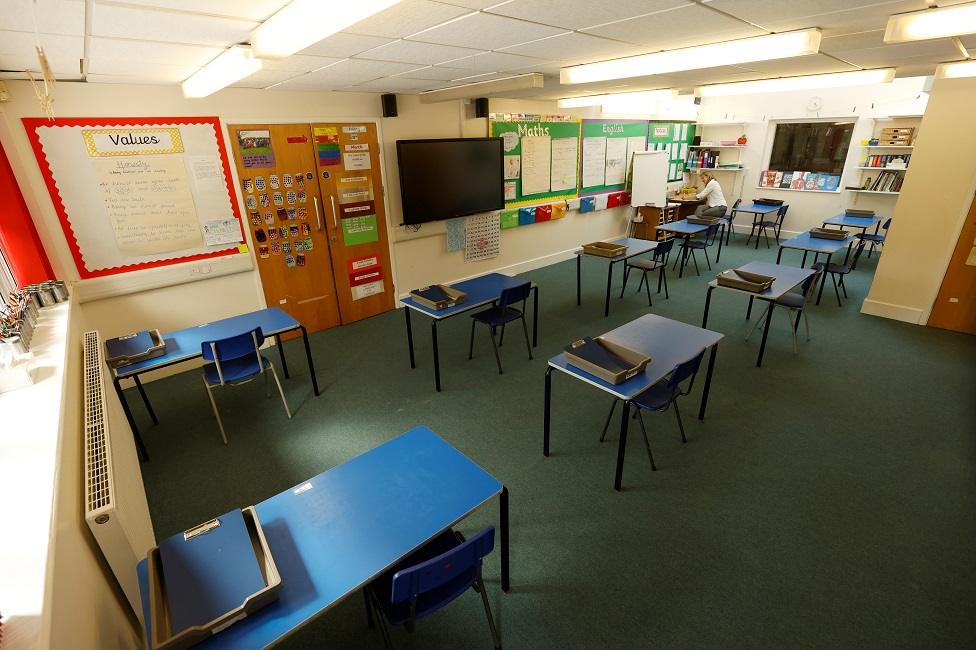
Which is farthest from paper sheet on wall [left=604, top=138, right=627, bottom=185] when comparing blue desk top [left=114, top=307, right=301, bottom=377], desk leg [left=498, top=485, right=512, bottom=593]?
desk leg [left=498, top=485, right=512, bottom=593]

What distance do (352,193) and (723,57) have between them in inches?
145

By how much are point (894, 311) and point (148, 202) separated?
7653mm

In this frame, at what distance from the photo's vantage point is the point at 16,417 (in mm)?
1672

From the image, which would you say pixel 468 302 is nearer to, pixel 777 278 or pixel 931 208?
pixel 777 278

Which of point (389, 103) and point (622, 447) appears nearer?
point (622, 447)

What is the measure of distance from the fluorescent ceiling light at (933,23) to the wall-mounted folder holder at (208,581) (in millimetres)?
3564

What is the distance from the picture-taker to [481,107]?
18.6 ft

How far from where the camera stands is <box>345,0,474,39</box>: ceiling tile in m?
1.87

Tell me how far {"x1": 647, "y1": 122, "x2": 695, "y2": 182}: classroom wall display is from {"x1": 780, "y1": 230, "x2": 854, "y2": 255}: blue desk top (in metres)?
3.84

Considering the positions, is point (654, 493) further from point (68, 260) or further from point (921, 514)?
point (68, 260)

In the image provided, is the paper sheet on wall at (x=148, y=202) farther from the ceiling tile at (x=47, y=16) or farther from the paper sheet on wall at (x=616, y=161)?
the paper sheet on wall at (x=616, y=161)

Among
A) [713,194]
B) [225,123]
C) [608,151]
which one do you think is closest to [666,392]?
[225,123]

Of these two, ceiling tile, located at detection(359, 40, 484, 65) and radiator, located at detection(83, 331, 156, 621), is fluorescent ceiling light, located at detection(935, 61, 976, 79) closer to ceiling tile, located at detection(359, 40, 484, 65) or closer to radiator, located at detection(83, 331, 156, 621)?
ceiling tile, located at detection(359, 40, 484, 65)

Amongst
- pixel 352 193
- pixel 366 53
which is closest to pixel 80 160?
pixel 352 193
